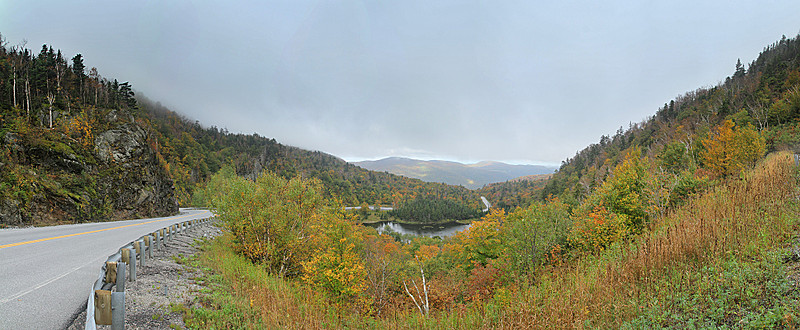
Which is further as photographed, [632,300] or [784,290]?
[632,300]

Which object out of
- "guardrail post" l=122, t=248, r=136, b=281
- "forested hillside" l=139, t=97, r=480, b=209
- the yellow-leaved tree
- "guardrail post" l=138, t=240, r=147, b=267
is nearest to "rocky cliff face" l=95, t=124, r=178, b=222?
"guardrail post" l=138, t=240, r=147, b=267

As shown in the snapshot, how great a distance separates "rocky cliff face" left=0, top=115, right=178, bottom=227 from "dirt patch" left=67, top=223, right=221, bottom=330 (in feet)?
58.2

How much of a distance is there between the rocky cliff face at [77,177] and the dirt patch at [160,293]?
17.7 meters

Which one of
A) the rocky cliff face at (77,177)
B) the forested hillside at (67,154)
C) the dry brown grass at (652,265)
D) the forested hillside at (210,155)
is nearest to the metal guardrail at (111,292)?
the dry brown grass at (652,265)

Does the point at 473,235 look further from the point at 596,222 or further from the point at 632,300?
the point at 632,300

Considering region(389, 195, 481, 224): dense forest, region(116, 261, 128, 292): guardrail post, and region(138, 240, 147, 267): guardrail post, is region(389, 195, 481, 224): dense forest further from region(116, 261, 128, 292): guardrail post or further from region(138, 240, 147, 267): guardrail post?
region(116, 261, 128, 292): guardrail post

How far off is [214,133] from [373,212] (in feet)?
383

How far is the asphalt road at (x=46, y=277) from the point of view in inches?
197

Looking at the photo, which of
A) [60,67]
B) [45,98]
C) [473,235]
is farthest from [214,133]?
[473,235]

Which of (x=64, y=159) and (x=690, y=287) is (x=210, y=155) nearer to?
(x=64, y=159)

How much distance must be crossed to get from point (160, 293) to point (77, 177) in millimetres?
28428

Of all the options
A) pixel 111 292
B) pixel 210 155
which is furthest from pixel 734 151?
pixel 210 155

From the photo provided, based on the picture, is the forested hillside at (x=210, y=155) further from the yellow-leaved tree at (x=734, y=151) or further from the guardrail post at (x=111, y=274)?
the guardrail post at (x=111, y=274)

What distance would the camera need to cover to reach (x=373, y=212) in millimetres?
160375
